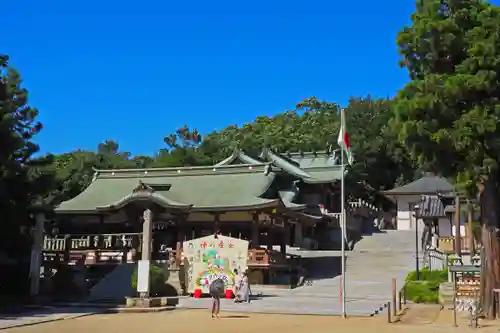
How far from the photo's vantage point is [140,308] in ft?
63.2

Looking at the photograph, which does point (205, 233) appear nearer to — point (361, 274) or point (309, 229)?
point (361, 274)

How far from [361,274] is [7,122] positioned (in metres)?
20.1

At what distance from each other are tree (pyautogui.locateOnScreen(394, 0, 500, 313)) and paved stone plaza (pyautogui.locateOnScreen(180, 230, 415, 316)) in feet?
16.9

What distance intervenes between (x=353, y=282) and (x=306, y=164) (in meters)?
25.8

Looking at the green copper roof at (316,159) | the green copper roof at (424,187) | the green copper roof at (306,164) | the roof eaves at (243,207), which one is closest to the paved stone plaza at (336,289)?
the roof eaves at (243,207)

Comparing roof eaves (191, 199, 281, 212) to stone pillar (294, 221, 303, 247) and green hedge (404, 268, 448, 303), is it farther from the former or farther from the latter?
stone pillar (294, 221, 303, 247)

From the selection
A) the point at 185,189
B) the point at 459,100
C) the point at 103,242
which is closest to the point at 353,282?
the point at 185,189

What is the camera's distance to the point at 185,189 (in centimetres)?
3425

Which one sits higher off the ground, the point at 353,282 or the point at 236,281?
the point at 236,281

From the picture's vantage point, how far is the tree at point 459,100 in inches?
622

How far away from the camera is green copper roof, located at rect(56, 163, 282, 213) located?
2920 cm

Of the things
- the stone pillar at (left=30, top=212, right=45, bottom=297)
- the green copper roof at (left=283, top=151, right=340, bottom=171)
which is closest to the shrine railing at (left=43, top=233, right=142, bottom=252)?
the stone pillar at (left=30, top=212, right=45, bottom=297)

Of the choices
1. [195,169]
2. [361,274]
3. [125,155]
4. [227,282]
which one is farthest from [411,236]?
[125,155]

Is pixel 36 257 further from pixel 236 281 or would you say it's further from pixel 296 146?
pixel 296 146
